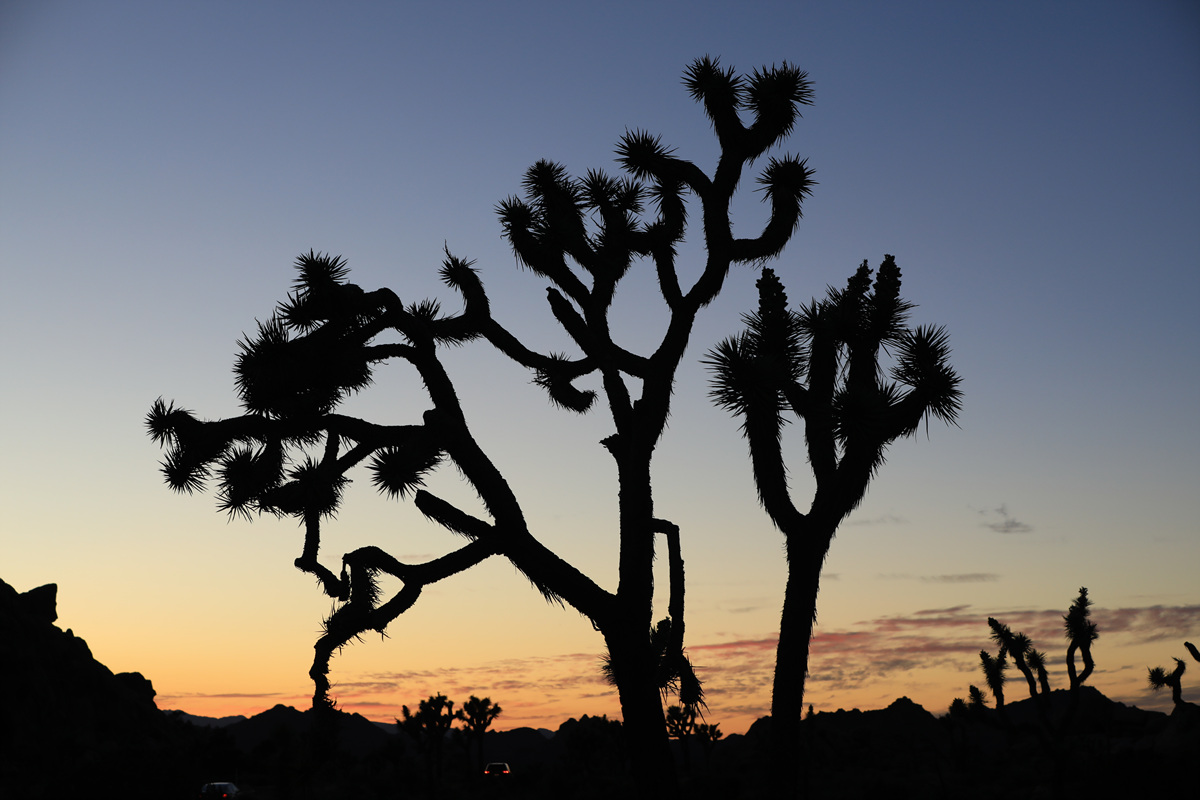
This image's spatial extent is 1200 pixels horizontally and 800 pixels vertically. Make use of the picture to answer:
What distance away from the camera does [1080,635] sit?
22.8m

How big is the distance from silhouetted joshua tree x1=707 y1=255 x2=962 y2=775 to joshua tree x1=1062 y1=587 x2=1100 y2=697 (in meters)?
15.4

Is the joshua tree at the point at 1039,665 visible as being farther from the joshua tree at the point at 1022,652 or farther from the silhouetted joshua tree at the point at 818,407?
the silhouetted joshua tree at the point at 818,407

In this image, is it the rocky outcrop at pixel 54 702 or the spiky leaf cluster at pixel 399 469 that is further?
the rocky outcrop at pixel 54 702

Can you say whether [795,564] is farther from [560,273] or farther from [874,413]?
[560,273]

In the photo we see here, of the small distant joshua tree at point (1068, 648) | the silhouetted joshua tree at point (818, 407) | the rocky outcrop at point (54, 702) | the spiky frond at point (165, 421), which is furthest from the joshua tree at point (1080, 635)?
the rocky outcrop at point (54, 702)

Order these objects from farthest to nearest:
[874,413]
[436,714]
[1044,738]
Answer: [436,714], [1044,738], [874,413]

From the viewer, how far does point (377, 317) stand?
36.5 ft

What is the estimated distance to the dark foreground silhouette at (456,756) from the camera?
749 inches

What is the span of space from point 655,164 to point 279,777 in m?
34.3

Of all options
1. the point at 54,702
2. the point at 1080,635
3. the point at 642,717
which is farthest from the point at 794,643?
the point at 54,702

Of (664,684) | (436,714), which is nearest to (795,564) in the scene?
(664,684)

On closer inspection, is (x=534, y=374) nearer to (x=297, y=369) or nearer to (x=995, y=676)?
(x=297, y=369)

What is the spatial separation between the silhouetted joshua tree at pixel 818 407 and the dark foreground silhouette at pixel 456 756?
518cm

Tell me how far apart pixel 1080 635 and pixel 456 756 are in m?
49.6
